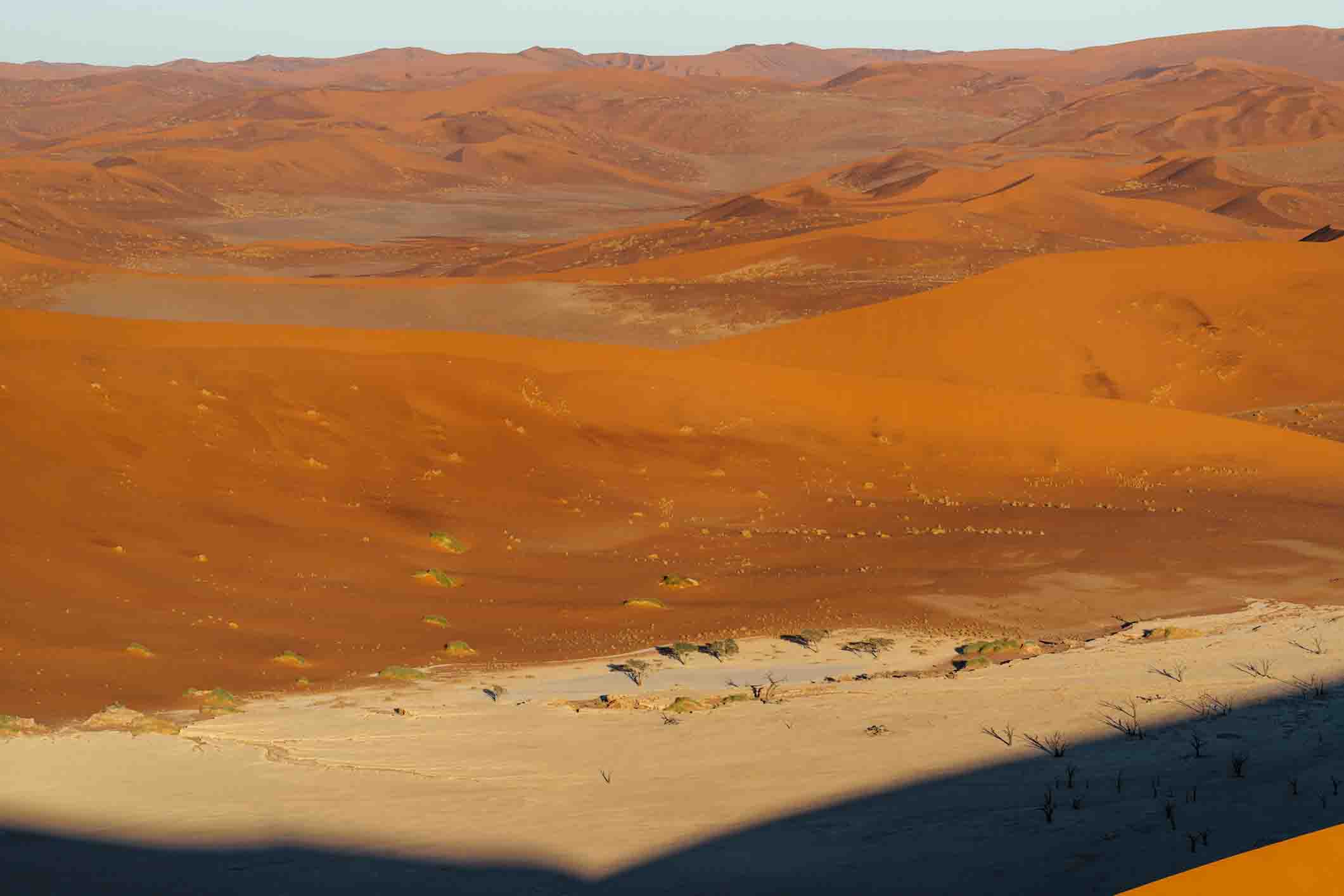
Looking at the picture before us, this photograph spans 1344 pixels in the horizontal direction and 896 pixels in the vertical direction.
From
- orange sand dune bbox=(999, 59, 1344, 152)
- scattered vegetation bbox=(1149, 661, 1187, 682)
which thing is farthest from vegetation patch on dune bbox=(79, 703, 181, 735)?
orange sand dune bbox=(999, 59, 1344, 152)

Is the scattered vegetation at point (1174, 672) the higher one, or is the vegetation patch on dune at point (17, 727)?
the vegetation patch on dune at point (17, 727)

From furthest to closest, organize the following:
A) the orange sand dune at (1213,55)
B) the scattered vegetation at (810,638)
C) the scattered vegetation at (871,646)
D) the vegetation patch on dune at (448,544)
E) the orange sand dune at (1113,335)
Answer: the orange sand dune at (1213,55), the orange sand dune at (1113,335), the vegetation patch on dune at (448,544), the scattered vegetation at (810,638), the scattered vegetation at (871,646)

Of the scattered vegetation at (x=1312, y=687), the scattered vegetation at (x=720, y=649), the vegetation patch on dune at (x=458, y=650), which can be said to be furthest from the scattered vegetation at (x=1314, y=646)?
the vegetation patch on dune at (x=458, y=650)

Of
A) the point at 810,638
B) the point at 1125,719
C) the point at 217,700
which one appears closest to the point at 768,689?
the point at 810,638

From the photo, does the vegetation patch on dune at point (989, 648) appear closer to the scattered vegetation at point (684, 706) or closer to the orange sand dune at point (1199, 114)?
the scattered vegetation at point (684, 706)

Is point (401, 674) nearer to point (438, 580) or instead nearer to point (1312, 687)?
point (438, 580)

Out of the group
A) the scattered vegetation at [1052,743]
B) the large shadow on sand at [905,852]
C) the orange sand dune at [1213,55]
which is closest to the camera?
the large shadow on sand at [905,852]
